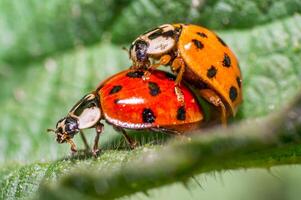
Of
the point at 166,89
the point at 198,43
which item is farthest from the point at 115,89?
the point at 198,43

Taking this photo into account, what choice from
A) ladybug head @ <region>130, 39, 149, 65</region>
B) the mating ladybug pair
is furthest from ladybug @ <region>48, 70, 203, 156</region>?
ladybug head @ <region>130, 39, 149, 65</region>

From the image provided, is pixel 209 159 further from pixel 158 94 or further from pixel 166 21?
pixel 166 21

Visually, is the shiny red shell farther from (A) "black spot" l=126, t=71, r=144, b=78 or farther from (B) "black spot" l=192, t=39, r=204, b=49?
(B) "black spot" l=192, t=39, r=204, b=49

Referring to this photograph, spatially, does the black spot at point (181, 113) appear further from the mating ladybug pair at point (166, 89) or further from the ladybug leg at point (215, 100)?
the ladybug leg at point (215, 100)

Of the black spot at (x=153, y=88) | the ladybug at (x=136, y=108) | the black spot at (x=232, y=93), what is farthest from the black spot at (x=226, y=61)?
the black spot at (x=153, y=88)

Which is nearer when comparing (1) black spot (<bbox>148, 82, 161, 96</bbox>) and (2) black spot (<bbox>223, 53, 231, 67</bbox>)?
(1) black spot (<bbox>148, 82, 161, 96</bbox>)

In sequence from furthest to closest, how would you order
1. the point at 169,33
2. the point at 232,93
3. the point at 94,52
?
1. the point at 94,52
2. the point at 169,33
3. the point at 232,93

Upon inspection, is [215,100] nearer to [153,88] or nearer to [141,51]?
[153,88]
